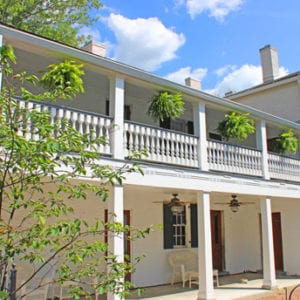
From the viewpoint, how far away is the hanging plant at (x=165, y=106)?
8.88 meters

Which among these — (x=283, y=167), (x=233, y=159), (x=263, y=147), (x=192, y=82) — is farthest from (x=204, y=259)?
(x=192, y=82)

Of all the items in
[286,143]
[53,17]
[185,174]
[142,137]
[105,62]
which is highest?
[53,17]

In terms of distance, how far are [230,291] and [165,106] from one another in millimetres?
5254

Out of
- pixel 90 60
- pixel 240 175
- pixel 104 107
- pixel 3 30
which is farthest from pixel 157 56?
pixel 3 30

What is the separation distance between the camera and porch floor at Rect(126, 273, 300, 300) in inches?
380

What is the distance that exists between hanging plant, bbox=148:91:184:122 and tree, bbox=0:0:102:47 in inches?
478

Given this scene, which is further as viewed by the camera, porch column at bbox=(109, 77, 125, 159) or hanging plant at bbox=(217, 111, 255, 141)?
→ hanging plant at bbox=(217, 111, 255, 141)

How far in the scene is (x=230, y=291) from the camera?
1041cm

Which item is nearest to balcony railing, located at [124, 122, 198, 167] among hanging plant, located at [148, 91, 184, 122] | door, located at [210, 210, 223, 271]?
hanging plant, located at [148, 91, 184, 122]

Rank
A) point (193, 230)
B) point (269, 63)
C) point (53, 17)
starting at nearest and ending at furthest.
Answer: point (193, 230), point (269, 63), point (53, 17)

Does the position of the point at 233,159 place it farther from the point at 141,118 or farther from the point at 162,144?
the point at 141,118

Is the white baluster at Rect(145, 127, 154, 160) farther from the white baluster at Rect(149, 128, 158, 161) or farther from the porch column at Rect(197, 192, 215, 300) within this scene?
the porch column at Rect(197, 192, 215, 300)

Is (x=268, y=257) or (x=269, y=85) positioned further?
(x=269, y=85)

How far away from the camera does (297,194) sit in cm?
1275
